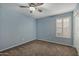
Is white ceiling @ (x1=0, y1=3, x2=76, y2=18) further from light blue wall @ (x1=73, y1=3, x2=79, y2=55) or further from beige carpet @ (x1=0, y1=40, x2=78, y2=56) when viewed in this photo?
beige carpet @ (x1=0, y1=40, x2=78, y2=56)

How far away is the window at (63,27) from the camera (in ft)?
6.97

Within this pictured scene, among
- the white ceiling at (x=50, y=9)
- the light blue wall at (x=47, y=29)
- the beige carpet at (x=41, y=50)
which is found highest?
the white ceiling at (x=50, y=9)

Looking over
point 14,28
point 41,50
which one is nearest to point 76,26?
point 41,50

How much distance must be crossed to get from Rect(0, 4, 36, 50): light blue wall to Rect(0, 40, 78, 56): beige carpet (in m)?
0.12

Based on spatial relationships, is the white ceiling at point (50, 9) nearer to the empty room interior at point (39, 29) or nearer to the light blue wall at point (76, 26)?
the empty room interior at point (39, 29)

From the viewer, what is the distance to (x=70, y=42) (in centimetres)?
212

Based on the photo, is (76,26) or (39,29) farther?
(39,29)

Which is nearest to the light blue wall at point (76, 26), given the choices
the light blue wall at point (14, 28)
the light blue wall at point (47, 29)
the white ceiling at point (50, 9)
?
the white ceiling at point (50, 9)

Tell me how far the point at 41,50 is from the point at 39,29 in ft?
1.45

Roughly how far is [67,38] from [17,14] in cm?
113

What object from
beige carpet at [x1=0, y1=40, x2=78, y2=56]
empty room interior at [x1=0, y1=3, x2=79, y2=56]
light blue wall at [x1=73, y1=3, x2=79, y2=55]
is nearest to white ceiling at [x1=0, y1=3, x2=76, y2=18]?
empty room interior at [x1=0, y1=3, x2=79, y2=56]

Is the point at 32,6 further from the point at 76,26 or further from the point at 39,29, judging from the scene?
the point at 76,26

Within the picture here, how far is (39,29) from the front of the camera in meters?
A: 2.22

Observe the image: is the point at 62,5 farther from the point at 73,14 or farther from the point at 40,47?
the point at 40,47
